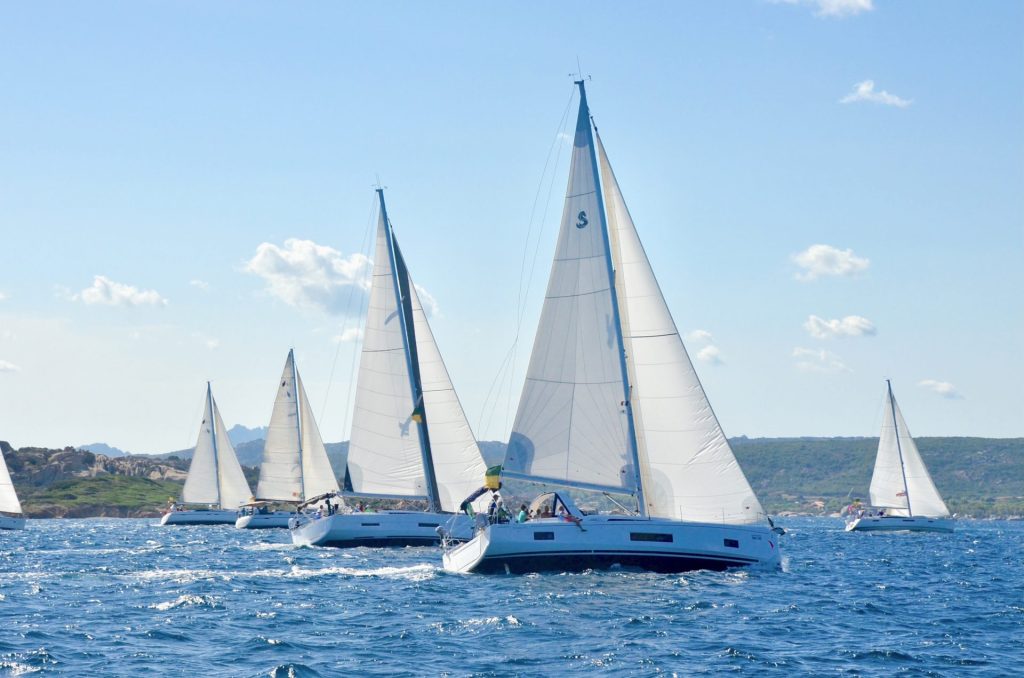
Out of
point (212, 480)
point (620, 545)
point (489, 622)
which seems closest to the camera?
point (489, 622)

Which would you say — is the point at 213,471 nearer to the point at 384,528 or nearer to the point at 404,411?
the point at 404,411

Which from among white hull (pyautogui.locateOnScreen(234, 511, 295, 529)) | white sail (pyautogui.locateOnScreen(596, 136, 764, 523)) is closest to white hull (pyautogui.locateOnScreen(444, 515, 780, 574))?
white sail (pyautogui.locateOnScreen(596, 136, 764, 523))

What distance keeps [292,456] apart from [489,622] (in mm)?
59565

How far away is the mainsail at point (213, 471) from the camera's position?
10094 centimetres

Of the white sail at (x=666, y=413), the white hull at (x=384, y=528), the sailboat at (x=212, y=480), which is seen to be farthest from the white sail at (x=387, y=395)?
the sailboat at (x=212, y=480)

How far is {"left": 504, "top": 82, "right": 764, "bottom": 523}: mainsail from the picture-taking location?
3553 centimetres

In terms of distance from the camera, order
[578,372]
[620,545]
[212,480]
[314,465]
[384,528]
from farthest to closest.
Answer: [212,480] < [314,465] < [384,528] < [578,372] < [620,545]

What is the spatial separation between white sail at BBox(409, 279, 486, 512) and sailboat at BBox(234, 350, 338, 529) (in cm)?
3059

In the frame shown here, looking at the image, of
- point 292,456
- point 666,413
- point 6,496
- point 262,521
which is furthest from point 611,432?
point 262,521

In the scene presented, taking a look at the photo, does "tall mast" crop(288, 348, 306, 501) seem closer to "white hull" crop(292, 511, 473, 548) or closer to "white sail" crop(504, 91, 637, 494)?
"white hull" crop(292, 511, 473, 548)

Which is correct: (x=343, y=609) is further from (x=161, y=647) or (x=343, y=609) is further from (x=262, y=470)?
(x=262, y=470)

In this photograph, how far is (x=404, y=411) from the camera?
5441 centimetres

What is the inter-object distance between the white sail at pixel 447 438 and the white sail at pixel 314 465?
3041cm

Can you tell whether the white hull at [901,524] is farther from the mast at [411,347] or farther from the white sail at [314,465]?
the mast at [411,347]
